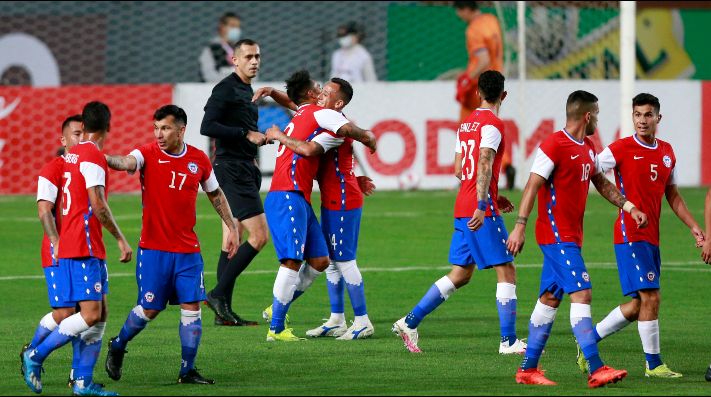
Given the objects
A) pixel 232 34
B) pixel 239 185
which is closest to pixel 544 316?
pixel 239 185

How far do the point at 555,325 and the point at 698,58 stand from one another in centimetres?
Result: 1817

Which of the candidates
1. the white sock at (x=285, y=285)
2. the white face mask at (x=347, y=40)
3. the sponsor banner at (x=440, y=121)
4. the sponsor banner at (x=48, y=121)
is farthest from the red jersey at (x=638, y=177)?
the white face mask at (x=347, y=40)

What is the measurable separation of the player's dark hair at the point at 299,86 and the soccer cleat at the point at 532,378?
10.9 ft

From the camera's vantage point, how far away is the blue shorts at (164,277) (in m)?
8.48

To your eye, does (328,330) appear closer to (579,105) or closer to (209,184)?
(209,184)

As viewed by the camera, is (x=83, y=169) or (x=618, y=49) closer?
(x=83, y=169)

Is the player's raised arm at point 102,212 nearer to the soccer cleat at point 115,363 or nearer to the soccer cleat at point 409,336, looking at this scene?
the soccer cleat at point 115,363

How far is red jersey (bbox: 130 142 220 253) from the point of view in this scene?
8.48 metres

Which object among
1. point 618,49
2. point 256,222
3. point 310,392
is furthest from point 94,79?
point 310,392

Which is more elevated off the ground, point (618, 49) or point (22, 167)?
point (618, 49)

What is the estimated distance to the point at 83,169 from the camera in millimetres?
8078

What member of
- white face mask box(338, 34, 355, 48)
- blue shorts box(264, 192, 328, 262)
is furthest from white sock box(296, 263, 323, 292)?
white face mask box(338, 34, 355, 48)

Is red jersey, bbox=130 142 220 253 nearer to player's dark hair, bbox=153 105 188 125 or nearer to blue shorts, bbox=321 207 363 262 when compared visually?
player's dark hair, bbox=153 105 188 125

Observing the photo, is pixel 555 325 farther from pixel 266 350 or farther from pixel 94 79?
pixel 94 79
